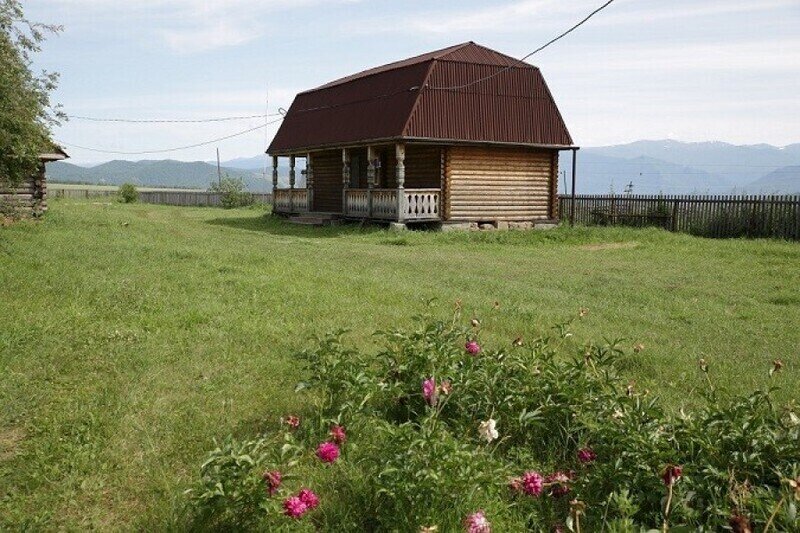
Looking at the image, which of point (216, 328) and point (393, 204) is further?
point (393, 204)

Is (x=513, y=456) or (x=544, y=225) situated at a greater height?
(x=544, y=225)

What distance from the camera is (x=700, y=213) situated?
80.3 ft

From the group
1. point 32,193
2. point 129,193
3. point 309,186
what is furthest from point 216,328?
point 129,193

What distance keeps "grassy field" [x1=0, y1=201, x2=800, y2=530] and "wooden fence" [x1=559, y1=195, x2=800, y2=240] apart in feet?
22.9

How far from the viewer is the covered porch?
22.5 meters

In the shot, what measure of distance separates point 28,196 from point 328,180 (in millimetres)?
11409

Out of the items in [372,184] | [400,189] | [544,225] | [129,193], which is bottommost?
[544,225]

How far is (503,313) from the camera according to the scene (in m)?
8.63

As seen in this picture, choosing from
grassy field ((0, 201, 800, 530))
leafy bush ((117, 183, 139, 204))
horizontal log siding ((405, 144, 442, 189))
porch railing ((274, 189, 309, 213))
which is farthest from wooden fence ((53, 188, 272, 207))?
grassy field ((0, 201, 800, 530))

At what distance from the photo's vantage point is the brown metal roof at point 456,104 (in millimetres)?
22562

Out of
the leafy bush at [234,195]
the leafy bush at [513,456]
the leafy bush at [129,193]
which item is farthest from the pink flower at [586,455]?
the leafy bush at [129,193]

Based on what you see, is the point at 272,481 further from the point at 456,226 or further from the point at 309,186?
the point at 309,186

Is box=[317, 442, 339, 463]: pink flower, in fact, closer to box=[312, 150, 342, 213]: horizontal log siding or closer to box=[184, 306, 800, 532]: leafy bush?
box=[184, 306, 800, 532]: leafy bush

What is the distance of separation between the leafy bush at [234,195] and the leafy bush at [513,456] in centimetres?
4305
